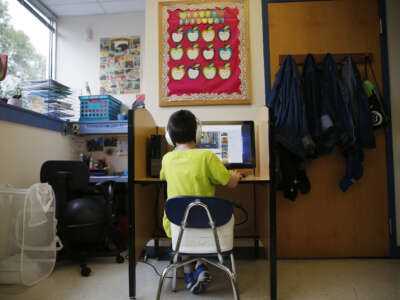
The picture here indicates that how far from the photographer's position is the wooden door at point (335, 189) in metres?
1.96

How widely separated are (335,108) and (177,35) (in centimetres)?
142

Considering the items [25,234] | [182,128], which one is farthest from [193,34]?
[25,234]

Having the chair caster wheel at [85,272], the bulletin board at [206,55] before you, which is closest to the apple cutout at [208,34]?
the bulletin board at [206,55]

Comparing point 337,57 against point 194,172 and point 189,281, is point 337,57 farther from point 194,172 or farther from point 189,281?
point 189,281

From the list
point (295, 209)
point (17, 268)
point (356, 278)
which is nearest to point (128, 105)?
point (17, 268)

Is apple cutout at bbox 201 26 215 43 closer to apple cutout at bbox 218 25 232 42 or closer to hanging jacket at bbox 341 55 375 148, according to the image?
apple cutout at bbox 218 25 232 42

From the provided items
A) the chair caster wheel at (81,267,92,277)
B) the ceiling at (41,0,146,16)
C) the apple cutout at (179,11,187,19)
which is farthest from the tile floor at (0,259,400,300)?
the ceiling at (41,0,146,16)

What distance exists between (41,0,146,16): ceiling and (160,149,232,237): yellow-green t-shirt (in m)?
A: 2.40

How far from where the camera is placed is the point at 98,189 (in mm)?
2084

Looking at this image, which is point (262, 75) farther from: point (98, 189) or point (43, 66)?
point (43, 66)

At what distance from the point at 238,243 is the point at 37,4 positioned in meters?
3.26

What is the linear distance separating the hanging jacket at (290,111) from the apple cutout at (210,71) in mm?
514

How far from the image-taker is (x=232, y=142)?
1.85 metres

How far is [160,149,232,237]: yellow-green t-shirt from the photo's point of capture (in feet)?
→ 4.11
